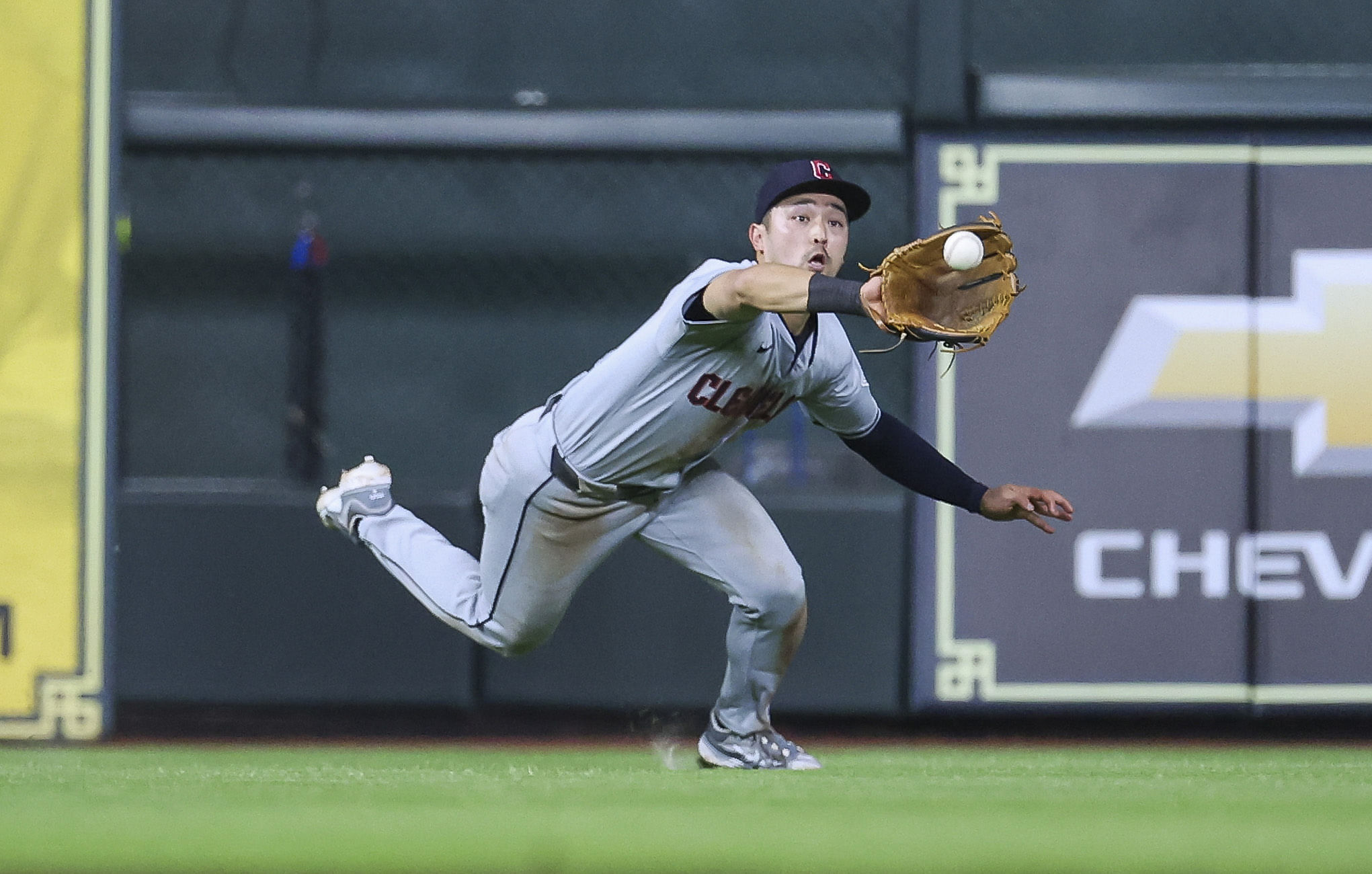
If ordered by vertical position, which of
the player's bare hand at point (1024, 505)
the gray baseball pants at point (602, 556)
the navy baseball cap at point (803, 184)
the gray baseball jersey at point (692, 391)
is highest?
the navy baseball cap at point (803, 184)

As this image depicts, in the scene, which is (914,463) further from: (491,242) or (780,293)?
(491,242)

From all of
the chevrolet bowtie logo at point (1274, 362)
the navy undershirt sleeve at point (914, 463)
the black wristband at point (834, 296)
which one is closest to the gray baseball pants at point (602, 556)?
the navy undershirt sleeve at point (914, 463)

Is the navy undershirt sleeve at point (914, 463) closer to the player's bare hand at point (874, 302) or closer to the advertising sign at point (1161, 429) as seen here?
the player's bare hand at point (874, 302)

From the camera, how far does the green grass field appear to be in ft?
7.91

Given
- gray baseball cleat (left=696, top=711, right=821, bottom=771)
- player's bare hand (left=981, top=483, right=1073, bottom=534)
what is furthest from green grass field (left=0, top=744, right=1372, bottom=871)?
player's bare hand (left=981, top=483, right=1073, bottom=534)

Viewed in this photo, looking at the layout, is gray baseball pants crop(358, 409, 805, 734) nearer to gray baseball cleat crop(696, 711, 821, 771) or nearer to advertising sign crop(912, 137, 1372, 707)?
gray baseball cleat crop(696, 711, 821, 771)

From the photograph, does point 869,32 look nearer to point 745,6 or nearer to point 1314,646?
point 745,6

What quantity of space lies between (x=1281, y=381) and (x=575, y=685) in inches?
89.3

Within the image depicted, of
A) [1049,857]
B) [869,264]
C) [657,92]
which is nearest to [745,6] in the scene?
[657,92]

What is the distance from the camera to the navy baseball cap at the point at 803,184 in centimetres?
371

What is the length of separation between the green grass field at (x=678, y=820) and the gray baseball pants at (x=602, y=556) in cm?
30

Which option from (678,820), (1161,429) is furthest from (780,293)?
(1161,429)

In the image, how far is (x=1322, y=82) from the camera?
5.33 m

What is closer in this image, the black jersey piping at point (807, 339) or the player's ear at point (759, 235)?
the black jersey piping at point (807, 339)
